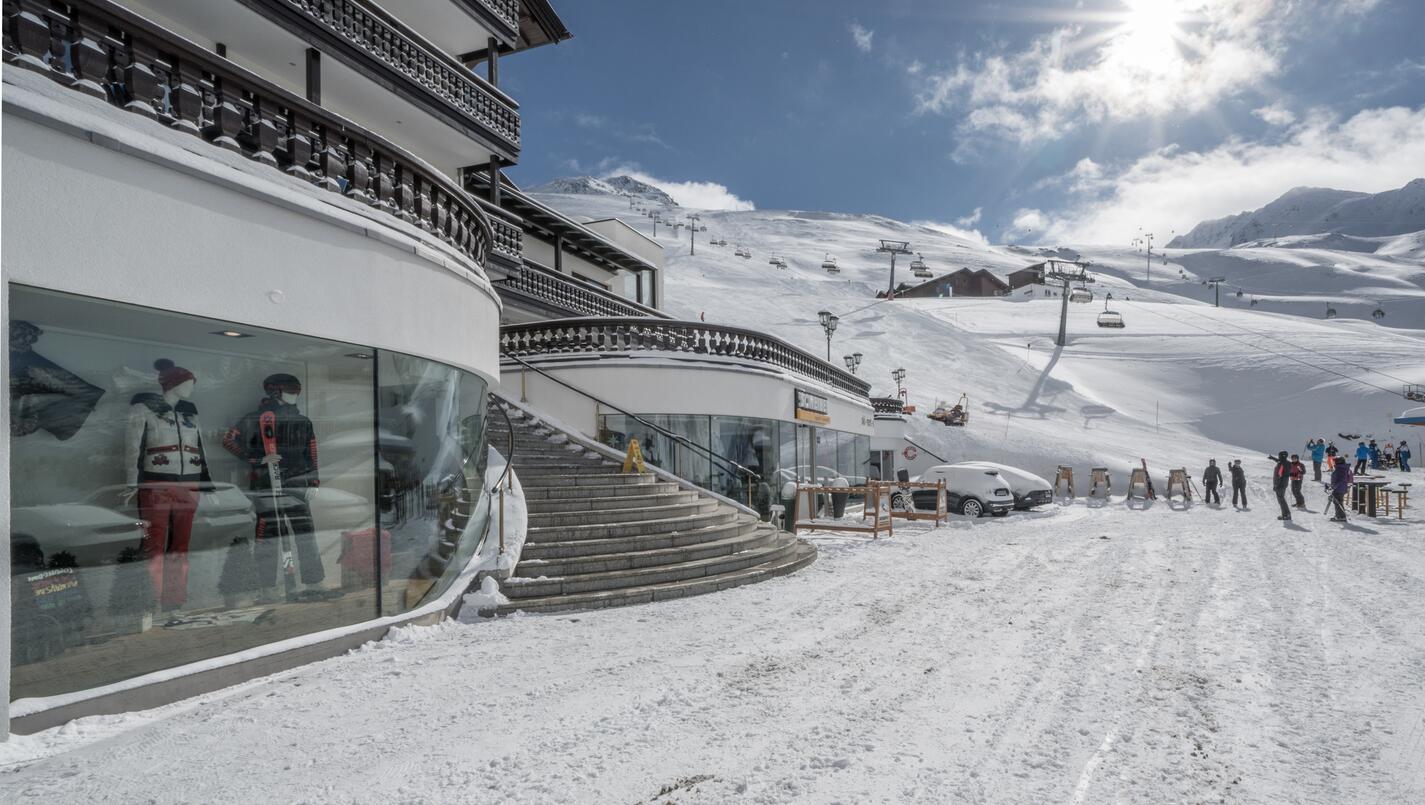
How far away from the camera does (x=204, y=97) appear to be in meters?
5.78

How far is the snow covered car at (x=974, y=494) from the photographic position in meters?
22.8

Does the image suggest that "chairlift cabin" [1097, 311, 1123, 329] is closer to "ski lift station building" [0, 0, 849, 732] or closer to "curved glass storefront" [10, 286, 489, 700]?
"ski lift station building" [0, 0, 849, 732]

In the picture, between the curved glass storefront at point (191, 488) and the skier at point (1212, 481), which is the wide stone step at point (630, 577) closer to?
the curved glass storefront at point (191, 488)

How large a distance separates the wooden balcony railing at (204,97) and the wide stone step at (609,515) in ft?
14.2

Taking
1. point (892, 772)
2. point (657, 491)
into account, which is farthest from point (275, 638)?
point (657, 491)

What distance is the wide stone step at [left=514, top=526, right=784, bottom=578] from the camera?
921 centimetres

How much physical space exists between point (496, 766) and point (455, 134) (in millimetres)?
15211

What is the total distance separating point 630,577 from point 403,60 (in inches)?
453

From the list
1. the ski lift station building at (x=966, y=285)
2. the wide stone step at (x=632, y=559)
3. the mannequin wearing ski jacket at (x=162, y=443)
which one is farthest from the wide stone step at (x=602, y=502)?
the ski lift station building at (x=966, y=285)

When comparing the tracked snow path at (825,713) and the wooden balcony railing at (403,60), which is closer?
the tracked snow path at (825,713)

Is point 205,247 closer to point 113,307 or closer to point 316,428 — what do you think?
point 113,307

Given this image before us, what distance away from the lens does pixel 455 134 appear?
53.9 feet

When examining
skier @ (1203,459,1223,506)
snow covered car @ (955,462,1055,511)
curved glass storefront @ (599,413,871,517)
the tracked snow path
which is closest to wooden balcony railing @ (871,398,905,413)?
snow covered car @ (955,462,1055,511)

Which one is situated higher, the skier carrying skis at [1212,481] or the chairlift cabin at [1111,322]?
the chairlift cabin at [1111,322]
